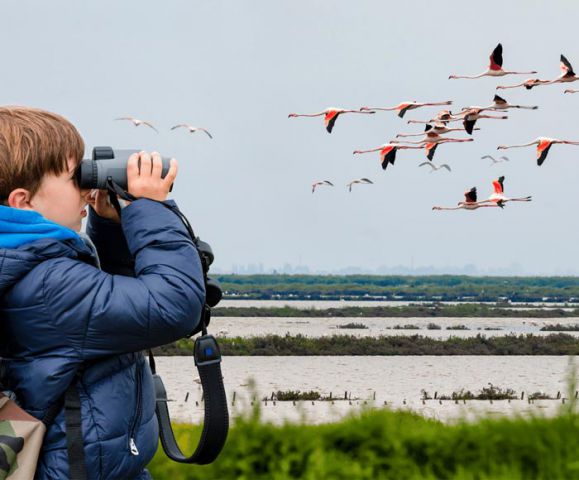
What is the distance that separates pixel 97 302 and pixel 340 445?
342 centimetres

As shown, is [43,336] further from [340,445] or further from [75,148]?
[340,445]

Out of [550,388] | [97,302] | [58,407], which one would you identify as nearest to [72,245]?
[97,302]

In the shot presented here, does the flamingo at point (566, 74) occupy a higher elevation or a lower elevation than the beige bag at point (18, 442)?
higher

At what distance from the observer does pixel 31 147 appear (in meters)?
1.73

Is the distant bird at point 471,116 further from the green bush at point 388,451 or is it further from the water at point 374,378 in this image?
the water at point 374,378

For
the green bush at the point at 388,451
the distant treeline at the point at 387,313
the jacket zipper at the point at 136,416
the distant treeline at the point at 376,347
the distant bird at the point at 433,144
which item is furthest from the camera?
the distant treeline at the point at 387,313

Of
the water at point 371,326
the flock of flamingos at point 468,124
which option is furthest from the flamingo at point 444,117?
the water at point 371,326

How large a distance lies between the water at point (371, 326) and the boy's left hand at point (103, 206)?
21.1m

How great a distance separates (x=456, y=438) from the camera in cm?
459

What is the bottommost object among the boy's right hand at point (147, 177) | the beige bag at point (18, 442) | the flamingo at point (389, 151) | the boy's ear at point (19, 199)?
the beige bag at point (18, 442)

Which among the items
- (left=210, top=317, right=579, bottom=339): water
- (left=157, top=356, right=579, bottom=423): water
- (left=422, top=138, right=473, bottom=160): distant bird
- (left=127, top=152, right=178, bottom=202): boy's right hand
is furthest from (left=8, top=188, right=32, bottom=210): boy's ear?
(left=210, top=317, right=579, bottom=339): water

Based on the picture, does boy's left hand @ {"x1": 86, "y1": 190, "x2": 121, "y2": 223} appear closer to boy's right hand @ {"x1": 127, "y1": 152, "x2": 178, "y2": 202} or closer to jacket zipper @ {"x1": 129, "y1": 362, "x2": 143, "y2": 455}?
boy's right hand @ {"x1": 127, "y1": 152, "x2": 178, "y2": 202}

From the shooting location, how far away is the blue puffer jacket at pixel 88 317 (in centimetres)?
168

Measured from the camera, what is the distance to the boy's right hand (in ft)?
6.00
